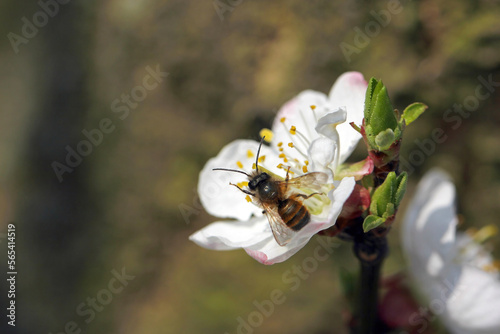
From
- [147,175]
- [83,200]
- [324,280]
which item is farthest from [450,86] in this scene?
[83,200]

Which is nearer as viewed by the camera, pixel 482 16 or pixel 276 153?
pixel 276 153

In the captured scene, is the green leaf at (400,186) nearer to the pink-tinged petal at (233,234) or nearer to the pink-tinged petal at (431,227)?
the pink-tinged petal at (233,234)

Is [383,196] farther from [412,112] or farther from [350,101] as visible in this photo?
[350,101]

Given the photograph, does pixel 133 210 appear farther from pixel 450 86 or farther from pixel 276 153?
pixel 450 86

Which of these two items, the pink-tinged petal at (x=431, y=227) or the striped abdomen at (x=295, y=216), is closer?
the striped abdomen at (x=295, y=216)

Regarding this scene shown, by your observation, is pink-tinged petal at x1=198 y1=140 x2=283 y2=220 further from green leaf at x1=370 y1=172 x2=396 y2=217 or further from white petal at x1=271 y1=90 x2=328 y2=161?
green leaf at x1=370 y1=172 x2=396 y2=217

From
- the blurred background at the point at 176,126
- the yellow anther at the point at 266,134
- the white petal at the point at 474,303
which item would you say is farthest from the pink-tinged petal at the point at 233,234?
the blurred background at the point at 176,126
